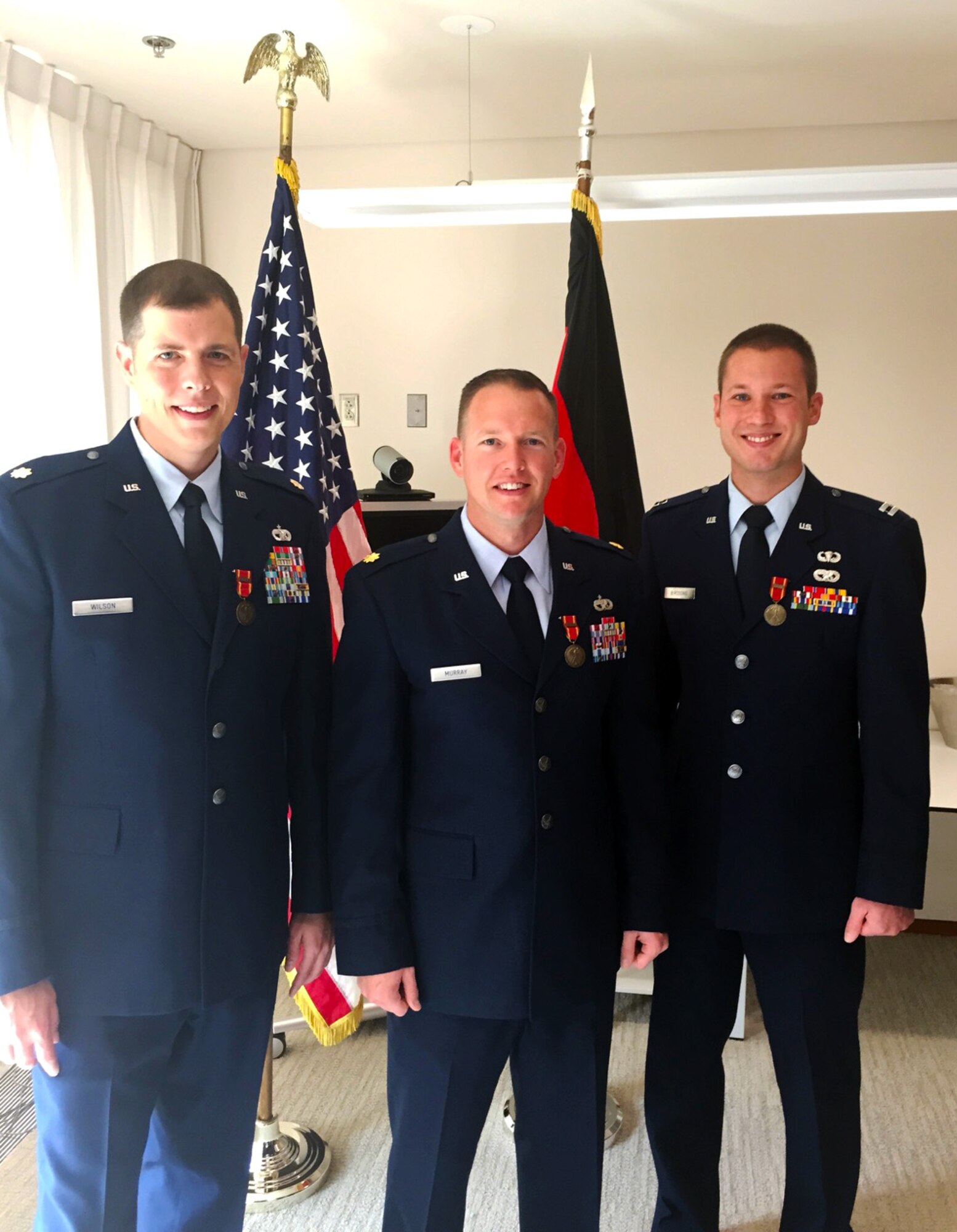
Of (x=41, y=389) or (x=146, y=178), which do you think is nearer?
(x=41, y=389)

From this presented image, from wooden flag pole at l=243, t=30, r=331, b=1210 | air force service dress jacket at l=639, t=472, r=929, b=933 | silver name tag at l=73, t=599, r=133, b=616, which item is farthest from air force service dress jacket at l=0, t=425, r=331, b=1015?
wooden flag pole at l=243, t=30, r=331, b=1210

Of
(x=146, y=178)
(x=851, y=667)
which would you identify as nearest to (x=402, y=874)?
(x=851, y=667)

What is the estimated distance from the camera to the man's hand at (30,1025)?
4.33ft

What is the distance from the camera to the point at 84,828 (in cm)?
135

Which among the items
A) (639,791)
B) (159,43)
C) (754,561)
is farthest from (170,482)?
(159,43)

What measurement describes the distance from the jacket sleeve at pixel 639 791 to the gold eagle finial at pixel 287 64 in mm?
1380

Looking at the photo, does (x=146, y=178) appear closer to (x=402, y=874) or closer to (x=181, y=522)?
(x=181, y=522)

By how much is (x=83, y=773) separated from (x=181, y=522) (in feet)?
1.20

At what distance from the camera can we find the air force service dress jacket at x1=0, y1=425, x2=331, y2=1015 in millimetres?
1320

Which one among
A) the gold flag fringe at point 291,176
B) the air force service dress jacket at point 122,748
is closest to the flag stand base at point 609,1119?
the air force service dress jacket at point 122,748

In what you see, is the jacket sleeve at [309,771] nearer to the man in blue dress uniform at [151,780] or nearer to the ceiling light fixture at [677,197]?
the man in blue dress uniform at [151,780]

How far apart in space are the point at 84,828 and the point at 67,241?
2365mm

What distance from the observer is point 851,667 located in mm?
1731

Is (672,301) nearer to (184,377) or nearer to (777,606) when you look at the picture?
(777,606)
